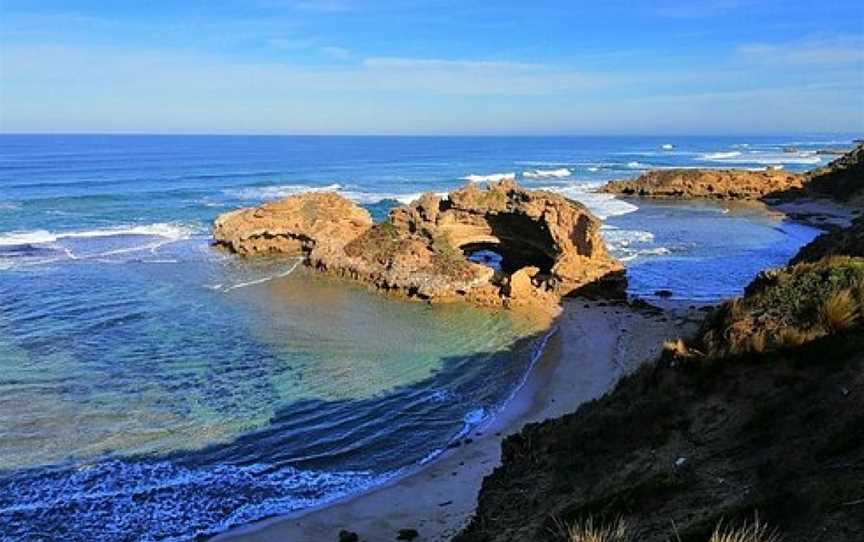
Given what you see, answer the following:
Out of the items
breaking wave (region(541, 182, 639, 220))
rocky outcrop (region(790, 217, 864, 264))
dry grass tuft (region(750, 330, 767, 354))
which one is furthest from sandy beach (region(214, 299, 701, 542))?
breaking wave (region(541, 182, 639, 220))

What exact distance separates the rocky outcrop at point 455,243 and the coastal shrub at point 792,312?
57.4 ft

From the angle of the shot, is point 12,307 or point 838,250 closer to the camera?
point 838,250

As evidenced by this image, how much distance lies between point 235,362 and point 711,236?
3759 cm

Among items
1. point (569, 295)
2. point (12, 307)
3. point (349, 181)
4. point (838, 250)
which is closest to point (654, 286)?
point (569, 295)

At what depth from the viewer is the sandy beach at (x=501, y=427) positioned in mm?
13898

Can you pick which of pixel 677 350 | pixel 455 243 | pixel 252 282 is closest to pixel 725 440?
pixel 677 350

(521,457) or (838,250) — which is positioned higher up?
(838,250)

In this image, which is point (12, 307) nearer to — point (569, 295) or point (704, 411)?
point (569, 295)

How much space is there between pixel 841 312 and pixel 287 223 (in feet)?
110

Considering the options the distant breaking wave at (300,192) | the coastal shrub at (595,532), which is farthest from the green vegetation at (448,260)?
the distant breaking wave at (300,192)

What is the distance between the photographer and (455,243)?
35750 mm

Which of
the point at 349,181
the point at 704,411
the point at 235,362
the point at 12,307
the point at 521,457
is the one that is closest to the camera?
the point at 704,411

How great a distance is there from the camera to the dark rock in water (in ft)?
43.5

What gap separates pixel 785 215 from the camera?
206 ft
